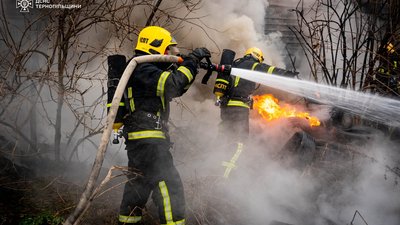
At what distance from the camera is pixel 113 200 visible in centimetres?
457

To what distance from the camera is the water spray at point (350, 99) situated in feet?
18.6

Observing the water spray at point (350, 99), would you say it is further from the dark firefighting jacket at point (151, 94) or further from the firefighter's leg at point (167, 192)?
the firefighter's leg at point (167, 192)

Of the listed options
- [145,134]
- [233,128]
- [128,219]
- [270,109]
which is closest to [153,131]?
[145,134]

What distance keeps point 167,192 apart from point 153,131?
64cm

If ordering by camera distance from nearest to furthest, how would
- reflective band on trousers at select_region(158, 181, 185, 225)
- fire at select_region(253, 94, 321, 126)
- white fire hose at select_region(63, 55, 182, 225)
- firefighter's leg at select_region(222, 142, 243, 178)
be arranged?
white fire hose at select_region(63, 55, 182, 225)
reflective band on trousers at select_region(158, 181, 185, 225)
firefighter's leg at select_region(222, 142, 243, 178)
fire at select_region(253, 94, 321, 126)

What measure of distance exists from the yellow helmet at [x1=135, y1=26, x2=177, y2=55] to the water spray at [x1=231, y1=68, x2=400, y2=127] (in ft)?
6.57

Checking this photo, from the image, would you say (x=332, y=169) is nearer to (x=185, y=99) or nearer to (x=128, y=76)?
(x=128, y=76)

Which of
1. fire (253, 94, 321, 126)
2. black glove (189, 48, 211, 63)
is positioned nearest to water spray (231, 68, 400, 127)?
fire (253, 94, 321, 126)

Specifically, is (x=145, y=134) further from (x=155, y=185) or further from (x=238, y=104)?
(x=238, y=104)

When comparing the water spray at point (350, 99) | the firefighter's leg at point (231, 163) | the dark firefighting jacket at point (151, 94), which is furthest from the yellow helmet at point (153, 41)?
the firefighter's leg at point (231, 163)

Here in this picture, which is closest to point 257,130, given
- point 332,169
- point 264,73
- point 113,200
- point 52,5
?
point 264,73

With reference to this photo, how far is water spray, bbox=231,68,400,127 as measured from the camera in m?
5.68

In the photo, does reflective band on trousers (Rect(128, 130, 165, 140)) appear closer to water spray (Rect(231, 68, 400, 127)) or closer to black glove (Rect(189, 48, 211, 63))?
black glove (Rect(189, 48, 211, 63))

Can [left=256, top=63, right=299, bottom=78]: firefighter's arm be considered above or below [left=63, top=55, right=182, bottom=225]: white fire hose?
above
